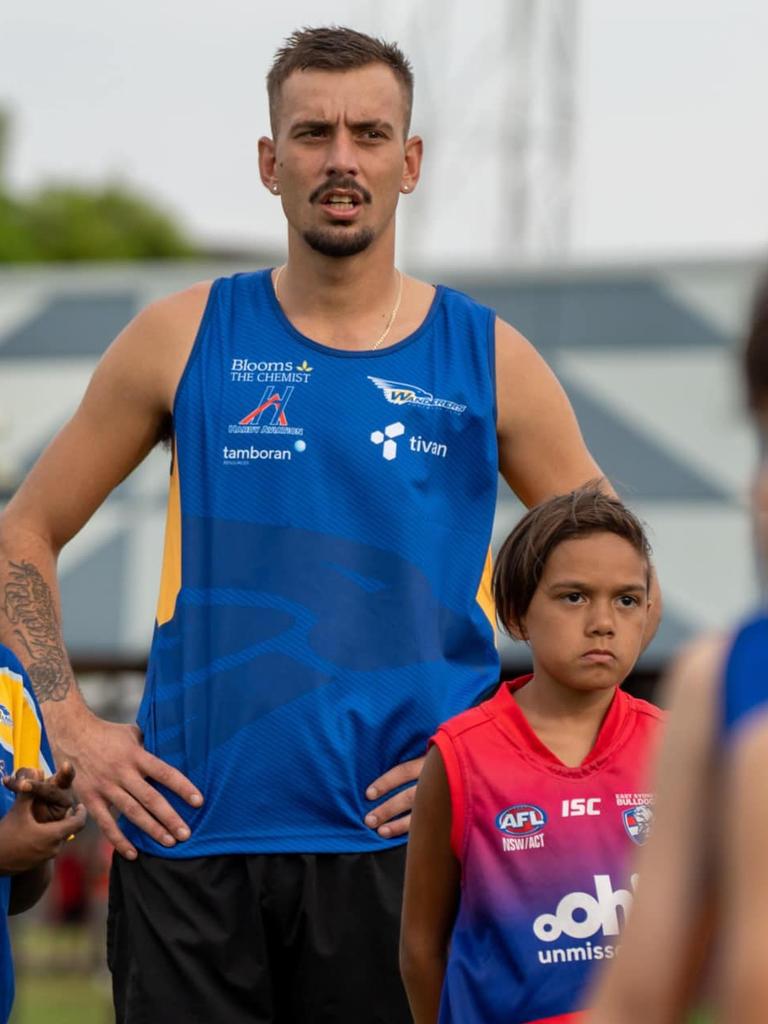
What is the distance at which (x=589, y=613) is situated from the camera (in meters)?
3.57

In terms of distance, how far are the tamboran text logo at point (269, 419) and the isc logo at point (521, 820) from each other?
3.02 ft

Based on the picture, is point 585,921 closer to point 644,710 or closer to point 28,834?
point 644,710

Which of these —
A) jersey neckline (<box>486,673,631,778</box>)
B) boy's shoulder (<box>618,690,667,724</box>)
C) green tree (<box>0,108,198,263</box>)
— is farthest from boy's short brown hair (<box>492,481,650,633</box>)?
green tree (<box>0,108,198,263</box>)

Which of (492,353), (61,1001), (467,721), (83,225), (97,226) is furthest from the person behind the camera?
(97,226)

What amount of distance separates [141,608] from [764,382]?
1400 cm

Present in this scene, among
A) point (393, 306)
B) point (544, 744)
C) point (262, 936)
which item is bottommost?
point (262, 936)

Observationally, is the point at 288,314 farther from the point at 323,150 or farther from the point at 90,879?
the point at 90,879

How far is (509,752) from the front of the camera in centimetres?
352

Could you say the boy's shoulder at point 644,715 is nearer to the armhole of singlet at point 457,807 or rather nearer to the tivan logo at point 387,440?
the armhole of singlet at point 457,807

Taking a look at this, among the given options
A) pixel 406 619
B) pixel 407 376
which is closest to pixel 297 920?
pixel 406 619

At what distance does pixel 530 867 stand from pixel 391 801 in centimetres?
48

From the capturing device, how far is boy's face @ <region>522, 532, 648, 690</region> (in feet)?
11.6

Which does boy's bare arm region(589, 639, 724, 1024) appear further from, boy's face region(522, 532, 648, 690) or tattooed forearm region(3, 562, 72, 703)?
tattooed forearm region(3, 562, 72, 703)

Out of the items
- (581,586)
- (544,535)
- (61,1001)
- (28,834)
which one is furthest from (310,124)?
(61,1001)
